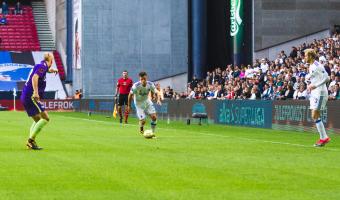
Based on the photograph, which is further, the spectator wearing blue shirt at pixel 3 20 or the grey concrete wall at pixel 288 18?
the spectator wearing blue shirt at pixel 3 20

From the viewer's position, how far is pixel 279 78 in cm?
3934

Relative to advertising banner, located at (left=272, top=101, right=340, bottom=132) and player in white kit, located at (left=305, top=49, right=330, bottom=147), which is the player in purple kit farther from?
advertising banner, located at (left=272, top=101, right=340, bottom=132)

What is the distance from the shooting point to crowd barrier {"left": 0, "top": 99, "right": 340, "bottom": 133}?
3153 centimetres

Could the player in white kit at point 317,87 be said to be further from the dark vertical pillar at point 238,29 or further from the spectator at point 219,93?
the dark vertical pillar at point 238,29

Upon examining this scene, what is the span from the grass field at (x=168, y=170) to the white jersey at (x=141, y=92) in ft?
14.2

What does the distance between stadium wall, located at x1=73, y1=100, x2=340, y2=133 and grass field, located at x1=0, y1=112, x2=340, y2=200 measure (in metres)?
6.15

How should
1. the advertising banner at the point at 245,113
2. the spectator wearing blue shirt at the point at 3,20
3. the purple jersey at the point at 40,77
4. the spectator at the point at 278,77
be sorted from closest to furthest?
the purple jersey at the point at 40,77 → the advertising banner at the point at 245,113 → the spectator at the point at 278,77 → the spectator wearing blue shirt at the point at 3,20

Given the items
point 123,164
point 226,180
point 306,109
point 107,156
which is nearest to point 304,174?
point 226,180

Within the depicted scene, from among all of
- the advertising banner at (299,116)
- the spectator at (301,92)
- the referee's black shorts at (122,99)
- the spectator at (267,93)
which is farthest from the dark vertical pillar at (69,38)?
the advertising banner at (299,116)

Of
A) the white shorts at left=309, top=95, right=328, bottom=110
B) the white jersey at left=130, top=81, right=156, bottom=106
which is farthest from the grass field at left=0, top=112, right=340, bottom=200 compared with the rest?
the white jersey at left=130, top=81, right=156, bottom=106

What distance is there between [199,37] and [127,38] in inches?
418

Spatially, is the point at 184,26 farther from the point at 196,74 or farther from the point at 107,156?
the point at 107,156

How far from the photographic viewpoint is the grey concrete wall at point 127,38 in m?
71.5

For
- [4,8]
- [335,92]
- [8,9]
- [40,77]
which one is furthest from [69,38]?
[40,77]
